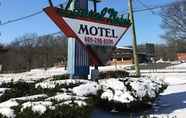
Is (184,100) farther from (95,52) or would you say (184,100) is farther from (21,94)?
(21,94)

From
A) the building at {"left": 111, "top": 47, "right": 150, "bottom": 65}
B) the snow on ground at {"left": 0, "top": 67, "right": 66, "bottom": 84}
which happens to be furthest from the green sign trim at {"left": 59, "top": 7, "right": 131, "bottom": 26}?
the building at {"left": 111, "top": 47, "right": 150, "bottom": 65}

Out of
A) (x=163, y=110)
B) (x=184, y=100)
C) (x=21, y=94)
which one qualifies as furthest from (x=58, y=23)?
(x=184, y=100)

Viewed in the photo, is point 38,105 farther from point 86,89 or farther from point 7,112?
point 86,89

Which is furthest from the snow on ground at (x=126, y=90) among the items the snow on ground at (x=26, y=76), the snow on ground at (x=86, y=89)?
the snow on ground at (x=26, y=76)

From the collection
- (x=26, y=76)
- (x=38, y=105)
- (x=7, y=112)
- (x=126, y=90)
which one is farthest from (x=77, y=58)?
(x=26, y=76)

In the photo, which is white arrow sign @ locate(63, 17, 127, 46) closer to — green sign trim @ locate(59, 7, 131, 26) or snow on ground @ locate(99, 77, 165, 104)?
green sign trim @ locate(59, 7, 131, 26)

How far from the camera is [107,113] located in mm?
10484

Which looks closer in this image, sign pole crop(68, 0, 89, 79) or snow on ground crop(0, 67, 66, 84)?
sign pole crop(68, 0, 89, 79)

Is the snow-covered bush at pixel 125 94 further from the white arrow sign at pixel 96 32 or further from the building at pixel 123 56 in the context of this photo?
the building at pixel 123 56

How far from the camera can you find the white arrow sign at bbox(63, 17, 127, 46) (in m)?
11.7

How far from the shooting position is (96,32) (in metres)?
12.7

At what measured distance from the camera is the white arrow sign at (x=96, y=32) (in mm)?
11727

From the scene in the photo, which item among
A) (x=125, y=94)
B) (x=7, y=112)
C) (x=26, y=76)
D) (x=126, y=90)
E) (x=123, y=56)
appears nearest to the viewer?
(x=7, y=112)

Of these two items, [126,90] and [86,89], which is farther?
[126,90]
